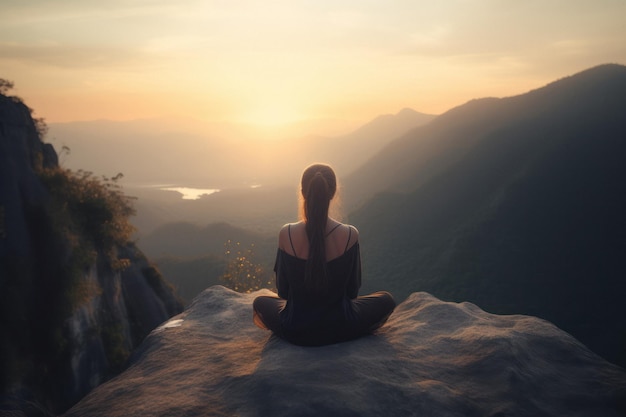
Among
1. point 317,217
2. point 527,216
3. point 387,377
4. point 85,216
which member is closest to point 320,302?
point 317,217

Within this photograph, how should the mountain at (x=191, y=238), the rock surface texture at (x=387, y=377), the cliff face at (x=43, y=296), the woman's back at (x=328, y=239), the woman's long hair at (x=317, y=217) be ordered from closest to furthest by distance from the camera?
the rock surface texture at (x=387, y=377)
the woman's long hair at (x=317, y=217)
the woman's back at (x=328, y=239)
the cliff face at (x=43, y=296)
the mountain at (x=191, y=238)

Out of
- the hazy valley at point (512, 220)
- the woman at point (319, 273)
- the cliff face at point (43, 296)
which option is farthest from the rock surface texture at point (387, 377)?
the hazy valley at point (512, 220)

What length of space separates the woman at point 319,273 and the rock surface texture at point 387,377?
24 cm

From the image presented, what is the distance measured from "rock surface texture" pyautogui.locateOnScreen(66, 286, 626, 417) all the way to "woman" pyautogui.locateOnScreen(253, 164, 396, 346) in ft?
0.79

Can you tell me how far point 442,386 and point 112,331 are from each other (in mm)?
14787

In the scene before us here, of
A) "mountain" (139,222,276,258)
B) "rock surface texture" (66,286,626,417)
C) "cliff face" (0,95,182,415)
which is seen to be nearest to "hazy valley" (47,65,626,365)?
"mountain" (139,222,276,258)

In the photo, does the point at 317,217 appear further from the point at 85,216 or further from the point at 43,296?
the point at 85,216

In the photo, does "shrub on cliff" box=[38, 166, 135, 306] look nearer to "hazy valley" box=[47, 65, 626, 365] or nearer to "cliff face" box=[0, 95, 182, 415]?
"cliff face" box=[0, 95, 182, 415]

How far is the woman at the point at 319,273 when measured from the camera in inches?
197

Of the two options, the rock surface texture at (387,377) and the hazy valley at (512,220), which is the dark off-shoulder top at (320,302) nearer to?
the rock surface texture at (387,377)

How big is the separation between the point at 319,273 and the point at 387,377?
141 cm

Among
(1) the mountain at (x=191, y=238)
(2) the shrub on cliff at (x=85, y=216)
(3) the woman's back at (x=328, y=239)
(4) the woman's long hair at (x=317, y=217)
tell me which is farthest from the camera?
(1) the mountain at (x=191, y=238)

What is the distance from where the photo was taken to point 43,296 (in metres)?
13.1

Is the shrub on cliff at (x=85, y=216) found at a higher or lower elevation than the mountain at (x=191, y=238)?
higher
